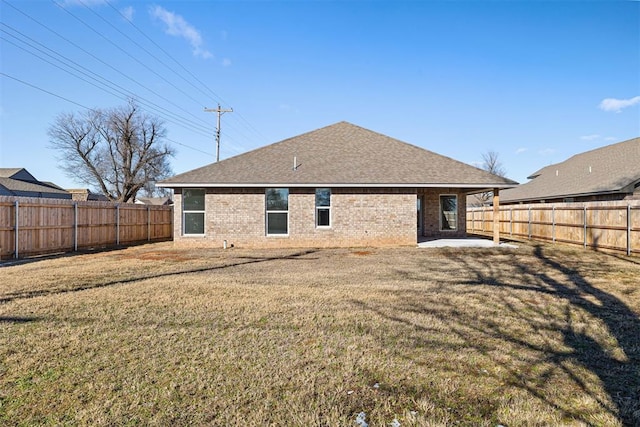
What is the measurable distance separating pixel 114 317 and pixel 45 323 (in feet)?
2.77

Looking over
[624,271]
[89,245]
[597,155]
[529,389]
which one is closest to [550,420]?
[529,389]

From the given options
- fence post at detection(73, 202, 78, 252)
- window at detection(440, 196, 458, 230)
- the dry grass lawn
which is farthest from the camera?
window at detection(440, 196, 458, 230)

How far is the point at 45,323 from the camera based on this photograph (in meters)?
4.91

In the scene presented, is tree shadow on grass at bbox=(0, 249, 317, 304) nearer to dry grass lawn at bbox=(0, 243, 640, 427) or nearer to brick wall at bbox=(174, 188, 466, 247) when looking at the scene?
dry grass lawn at bbox=(0, 243, 640, 427)

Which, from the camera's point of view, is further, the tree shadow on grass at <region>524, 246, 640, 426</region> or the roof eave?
the roof eave

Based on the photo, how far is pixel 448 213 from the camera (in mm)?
18859

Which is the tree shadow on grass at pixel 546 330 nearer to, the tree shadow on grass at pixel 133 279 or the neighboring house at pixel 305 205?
the tree shadow on grass at pixel 133 279

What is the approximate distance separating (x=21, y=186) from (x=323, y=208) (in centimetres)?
3454

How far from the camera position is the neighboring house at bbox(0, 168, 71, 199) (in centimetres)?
3179

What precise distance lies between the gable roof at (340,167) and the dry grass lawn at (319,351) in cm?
743

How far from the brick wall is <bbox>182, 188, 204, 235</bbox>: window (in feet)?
0.83

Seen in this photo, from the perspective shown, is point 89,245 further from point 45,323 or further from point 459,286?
point 459,286

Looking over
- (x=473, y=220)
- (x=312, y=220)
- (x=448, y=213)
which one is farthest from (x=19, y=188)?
(x=473, y=220)

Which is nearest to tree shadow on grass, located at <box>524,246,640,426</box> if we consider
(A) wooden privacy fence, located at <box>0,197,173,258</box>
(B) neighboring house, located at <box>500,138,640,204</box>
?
(B) neighboring house, located at <box>500,138,640,204</box>
